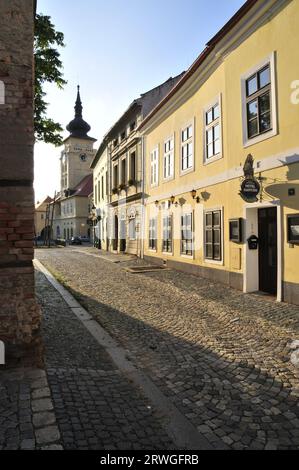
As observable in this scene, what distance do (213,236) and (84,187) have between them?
49195 millimetres

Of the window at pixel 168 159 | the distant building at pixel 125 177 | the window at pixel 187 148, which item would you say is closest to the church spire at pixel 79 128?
the distant building at pixel 125 177

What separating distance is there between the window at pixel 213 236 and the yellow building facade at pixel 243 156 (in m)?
0.03

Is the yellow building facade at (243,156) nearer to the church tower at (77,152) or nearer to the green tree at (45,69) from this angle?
the green tree at (45,69)

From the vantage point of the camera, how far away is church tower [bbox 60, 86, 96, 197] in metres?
59.4

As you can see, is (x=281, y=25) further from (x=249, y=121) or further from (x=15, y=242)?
(x=15, y=242)

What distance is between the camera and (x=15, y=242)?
12.8 feet

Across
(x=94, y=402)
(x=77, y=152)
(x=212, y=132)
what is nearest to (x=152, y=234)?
(x=212, y=132)

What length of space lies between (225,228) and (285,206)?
110 inches

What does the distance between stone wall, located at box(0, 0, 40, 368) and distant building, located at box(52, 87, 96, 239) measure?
52.8m

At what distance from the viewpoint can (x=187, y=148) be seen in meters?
13.5

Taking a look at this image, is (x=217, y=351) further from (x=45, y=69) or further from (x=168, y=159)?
(x=168, y=159)

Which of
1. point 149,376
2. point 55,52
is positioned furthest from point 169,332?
point 55,52

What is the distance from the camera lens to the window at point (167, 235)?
15.0 m

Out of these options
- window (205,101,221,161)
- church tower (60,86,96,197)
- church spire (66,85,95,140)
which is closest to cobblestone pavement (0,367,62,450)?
window (205,101,221,161)
